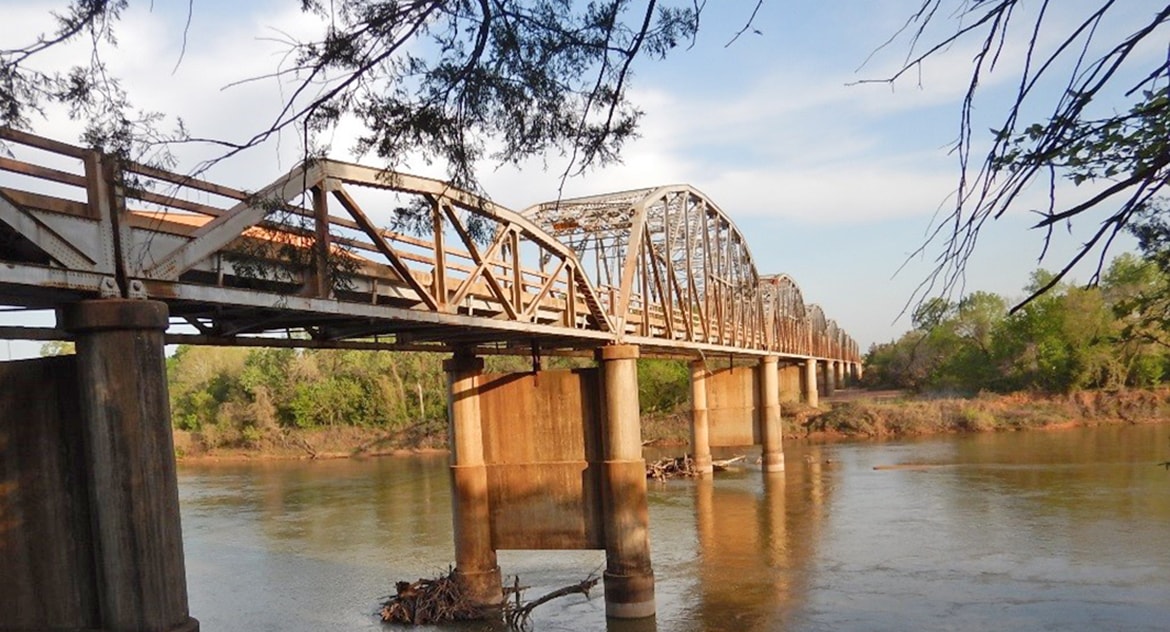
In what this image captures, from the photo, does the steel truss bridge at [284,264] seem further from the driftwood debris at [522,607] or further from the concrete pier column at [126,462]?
the driftwood debris at [522,607]

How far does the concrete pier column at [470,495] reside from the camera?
1859cm

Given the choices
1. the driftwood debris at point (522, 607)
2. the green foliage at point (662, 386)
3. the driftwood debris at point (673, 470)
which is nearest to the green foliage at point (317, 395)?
the green foliage at point (662, 386)

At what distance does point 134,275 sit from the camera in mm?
8805

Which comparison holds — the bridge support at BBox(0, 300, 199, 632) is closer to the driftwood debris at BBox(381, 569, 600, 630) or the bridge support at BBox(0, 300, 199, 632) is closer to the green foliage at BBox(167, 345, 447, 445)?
the driftwood debris at BBox(381, 569, 600, 630)

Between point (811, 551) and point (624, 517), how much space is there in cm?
805

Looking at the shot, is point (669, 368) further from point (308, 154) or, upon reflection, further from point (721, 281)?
point (308, 154)

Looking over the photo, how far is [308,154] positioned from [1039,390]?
62.8m

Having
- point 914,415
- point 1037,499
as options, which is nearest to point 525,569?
point 1037,499

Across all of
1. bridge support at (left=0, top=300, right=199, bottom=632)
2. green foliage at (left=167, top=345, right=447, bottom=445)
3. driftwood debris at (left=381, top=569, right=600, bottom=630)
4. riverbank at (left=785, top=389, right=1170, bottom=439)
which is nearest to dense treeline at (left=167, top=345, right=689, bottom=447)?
green foliage at (left=167, top=345, right=447, bottom=445)

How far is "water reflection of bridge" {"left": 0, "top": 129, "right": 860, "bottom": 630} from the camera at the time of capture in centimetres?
836

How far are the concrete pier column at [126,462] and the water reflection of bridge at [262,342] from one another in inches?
0.7

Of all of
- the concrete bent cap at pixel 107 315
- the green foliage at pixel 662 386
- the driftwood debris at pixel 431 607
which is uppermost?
the concrete bent cap at pixel 107 315

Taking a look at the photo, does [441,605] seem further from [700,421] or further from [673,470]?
[700,421]

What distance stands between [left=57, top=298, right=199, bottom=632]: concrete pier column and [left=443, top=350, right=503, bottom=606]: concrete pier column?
10.2 metres
